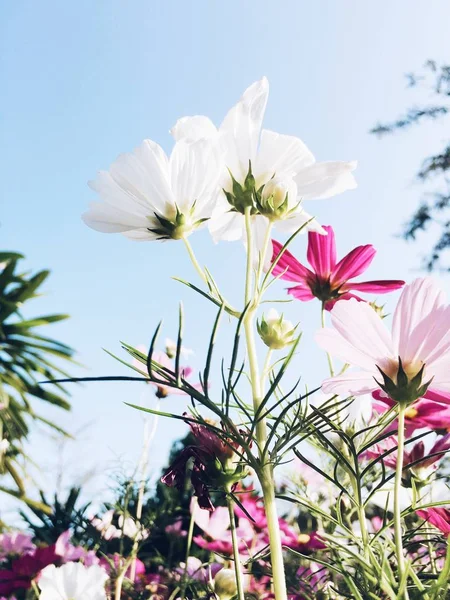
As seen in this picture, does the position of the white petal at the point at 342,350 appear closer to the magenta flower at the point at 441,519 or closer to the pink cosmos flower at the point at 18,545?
the magenta flower at the point at 441,519

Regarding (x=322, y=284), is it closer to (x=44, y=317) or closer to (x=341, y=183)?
(x=341, y=183)

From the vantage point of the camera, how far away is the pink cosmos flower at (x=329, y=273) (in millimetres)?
450

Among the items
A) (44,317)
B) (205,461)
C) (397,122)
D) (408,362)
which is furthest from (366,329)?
(397,122)

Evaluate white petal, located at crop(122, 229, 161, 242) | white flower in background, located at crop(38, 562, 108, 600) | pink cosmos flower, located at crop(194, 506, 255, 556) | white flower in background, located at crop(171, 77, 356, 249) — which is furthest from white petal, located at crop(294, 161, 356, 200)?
pink cosmos flower, located at crop(194, 506, 255, 556)

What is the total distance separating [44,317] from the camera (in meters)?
5.03

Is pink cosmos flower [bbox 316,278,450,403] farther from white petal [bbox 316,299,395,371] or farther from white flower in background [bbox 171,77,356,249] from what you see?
white flower in background [bbox 171,77,356,249]

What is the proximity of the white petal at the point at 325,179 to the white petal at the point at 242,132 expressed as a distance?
4cm

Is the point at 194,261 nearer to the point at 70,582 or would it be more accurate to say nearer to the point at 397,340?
the point at 397,340

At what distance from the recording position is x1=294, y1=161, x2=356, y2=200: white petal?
38cm

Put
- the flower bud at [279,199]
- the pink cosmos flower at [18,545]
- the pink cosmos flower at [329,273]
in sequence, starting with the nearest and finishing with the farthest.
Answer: the flower bud at [279,199] < the pink cosmos flower at [329,273] < the pink cosmos flower at [18,545]

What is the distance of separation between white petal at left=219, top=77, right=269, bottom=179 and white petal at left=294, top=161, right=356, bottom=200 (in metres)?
0.04

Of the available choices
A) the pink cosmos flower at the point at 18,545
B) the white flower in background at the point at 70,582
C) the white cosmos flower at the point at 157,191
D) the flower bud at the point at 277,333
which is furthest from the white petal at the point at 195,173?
the pink cosmos flower at the point at 18,545

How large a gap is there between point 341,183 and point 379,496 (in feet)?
0.93

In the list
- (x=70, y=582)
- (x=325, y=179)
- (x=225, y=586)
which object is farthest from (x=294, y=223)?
(x=70, y=582)
